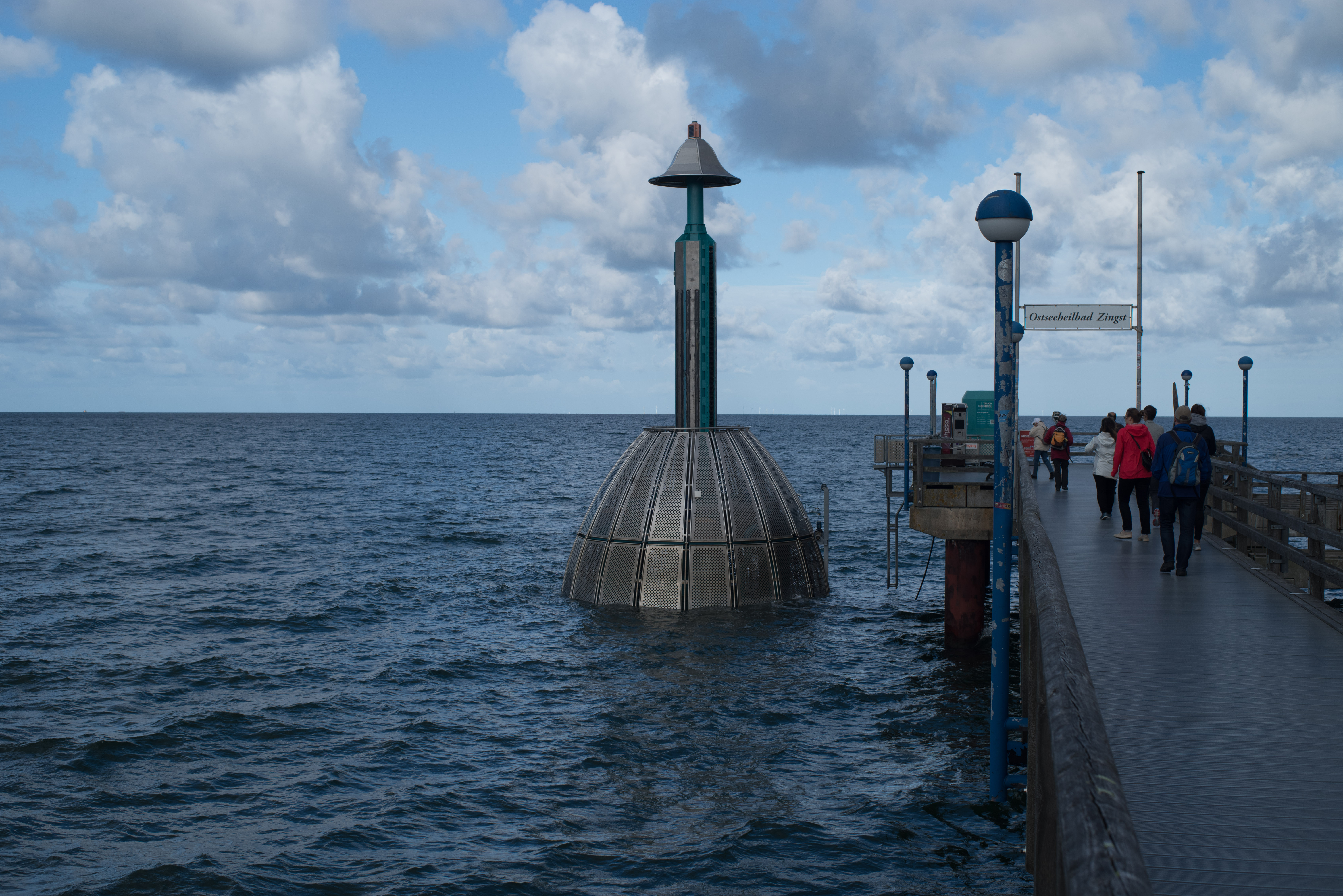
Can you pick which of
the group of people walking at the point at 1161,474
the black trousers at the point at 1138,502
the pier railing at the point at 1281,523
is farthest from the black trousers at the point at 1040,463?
the black trousers at the point at 1138,502

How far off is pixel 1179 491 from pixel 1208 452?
307 centimetres

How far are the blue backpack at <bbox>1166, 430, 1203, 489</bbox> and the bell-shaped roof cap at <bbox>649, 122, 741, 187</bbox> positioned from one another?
17302mm

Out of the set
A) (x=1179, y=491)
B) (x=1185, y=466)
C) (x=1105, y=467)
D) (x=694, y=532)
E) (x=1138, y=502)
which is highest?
(x=1185, y=466)

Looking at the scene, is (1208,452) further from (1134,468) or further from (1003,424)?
(1003,424)

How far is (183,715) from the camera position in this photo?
1920cm

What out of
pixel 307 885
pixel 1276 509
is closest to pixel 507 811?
pixel 307 885

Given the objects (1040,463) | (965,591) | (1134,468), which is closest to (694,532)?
(965,591)

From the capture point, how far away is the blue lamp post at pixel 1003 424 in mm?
9680

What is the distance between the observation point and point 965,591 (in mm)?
24047

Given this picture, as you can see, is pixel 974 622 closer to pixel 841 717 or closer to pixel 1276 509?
pixel 841 717

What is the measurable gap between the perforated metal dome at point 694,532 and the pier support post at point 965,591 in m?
4.02

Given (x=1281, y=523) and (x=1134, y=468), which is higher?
(x=1134, y=468)

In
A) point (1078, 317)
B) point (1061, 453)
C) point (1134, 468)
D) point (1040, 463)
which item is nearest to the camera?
point (1134, 468)

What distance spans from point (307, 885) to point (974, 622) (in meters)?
16.2
